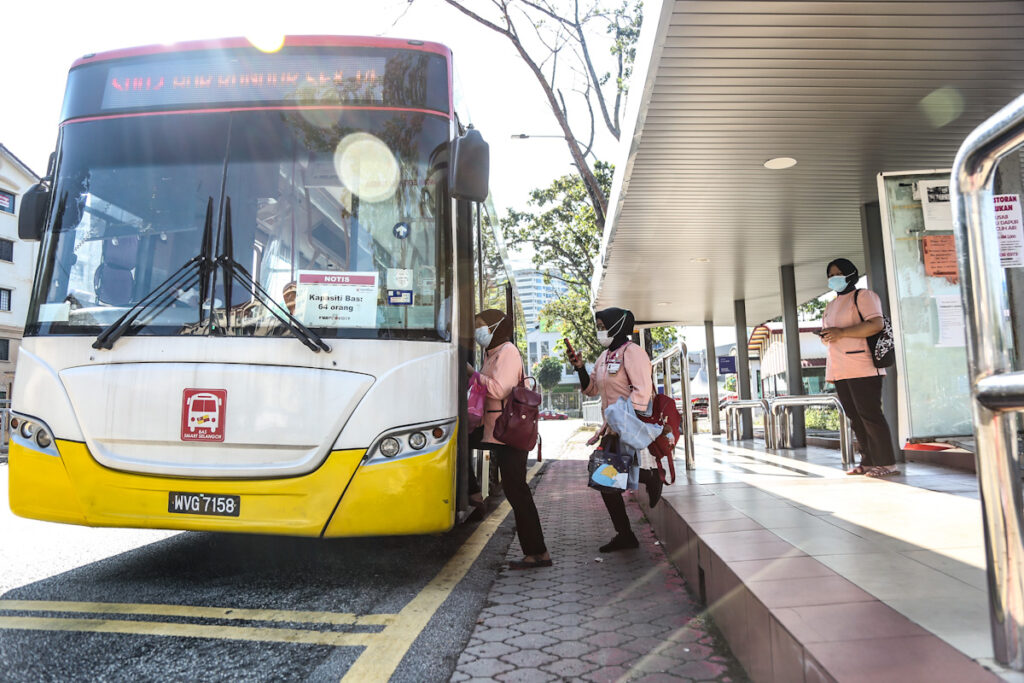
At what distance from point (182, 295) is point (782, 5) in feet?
13.3

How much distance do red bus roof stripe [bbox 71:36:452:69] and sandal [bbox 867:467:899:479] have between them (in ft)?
16.6

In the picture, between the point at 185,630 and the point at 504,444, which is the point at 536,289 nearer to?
the point at 504,444

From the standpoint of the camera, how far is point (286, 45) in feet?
15.9

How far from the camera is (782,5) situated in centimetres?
480

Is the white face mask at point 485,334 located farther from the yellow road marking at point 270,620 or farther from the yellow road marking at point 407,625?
the yellow road marking at point 270,620

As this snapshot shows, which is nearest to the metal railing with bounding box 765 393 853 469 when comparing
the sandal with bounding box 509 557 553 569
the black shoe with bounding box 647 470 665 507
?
the black shoe with bounding box 647 470 665 507

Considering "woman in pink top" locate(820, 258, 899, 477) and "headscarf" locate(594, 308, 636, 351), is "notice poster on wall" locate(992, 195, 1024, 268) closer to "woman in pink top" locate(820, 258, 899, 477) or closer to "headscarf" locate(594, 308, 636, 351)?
"headscarf" locate(594, 308, 636, 351)

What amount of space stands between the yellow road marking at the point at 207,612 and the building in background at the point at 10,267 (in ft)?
128

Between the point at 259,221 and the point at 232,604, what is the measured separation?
213cm

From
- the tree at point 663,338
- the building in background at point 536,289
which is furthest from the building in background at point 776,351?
the building in background at point 536,289

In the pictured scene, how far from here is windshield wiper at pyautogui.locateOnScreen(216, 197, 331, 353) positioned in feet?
14.0

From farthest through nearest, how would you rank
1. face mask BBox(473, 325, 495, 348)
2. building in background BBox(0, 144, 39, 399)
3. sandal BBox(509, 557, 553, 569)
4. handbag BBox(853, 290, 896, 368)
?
building in background BBox(0, 144, 39, 399), handbag BBox(853, 290, 896, 368), face mask BBox(473, 325, 495, 348), sandal BBox(509, 557, 553, 569)

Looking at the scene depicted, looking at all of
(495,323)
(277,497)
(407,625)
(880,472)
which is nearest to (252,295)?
(277,497)

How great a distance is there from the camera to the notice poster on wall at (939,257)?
265 inches
